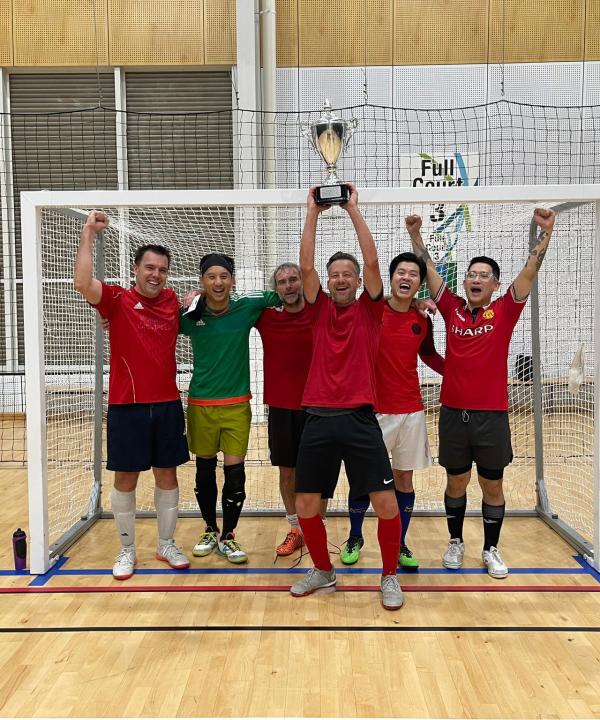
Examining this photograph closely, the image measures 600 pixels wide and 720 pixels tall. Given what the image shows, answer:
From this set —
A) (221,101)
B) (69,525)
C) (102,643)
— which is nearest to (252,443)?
Result: (69,525)

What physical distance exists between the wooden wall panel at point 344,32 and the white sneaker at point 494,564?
6.79m

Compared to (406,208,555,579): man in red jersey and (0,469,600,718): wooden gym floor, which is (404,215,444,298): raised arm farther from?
(0,469,600,718): wooden gym floor

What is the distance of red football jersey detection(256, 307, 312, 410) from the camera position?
12.0 feet

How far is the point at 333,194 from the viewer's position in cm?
306

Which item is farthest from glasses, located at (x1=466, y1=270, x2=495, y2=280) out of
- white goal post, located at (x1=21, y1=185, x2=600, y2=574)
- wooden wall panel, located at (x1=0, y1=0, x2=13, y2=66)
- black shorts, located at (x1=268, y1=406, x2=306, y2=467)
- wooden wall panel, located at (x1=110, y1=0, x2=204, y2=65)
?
wooden wall panel, located at (x1=0, y1=0, x2=13, y2=66)

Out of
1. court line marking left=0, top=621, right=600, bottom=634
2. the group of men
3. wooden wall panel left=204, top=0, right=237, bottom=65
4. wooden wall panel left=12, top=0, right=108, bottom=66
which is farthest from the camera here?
wooden wall panel left=12, top=0, right=108, bottom=66

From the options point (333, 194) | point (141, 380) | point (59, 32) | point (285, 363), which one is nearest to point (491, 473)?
point (285, 363)

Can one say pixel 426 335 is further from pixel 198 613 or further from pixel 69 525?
pixel 69 525

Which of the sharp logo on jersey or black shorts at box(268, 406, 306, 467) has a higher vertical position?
the sharp logo on jersey

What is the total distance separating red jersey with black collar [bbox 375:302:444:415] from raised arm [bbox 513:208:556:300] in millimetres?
506

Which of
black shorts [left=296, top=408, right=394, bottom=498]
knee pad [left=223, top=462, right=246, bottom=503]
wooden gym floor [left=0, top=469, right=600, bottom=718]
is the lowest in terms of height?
wooden gym floor [left=0, top=469, right=600, bottom=718]

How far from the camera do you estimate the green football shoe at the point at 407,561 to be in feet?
11.9

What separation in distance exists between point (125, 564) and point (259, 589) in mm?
778

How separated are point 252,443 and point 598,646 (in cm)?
416
